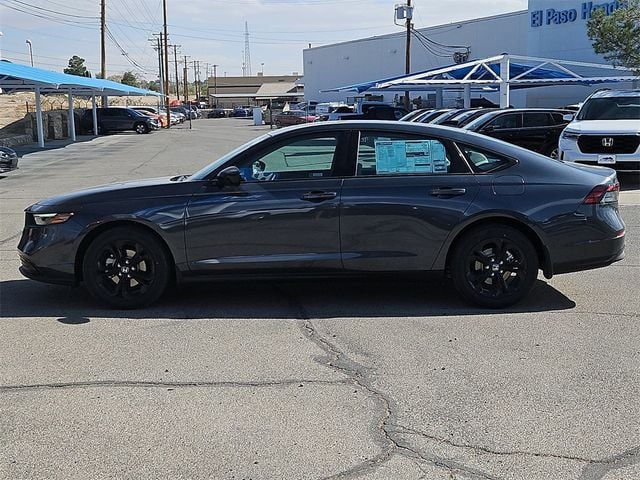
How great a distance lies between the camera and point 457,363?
4.96 meters

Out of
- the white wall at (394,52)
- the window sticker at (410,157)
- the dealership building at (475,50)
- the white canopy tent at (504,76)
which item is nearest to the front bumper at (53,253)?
the window sticker at (410,157)

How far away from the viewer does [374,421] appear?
4.09m

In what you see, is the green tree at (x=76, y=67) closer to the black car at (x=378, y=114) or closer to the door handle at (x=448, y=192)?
the black car at (x=378, y=114)

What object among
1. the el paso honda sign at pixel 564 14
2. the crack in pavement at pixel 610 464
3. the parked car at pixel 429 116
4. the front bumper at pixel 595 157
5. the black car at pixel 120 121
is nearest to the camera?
the crack in pavement at pixel 610 464

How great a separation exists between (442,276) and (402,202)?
2.41 ft

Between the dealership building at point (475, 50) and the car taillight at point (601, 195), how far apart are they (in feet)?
99.2

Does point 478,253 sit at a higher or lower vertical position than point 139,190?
lower

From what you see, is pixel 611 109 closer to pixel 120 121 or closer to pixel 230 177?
pixel 230 177

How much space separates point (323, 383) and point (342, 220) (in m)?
1.79

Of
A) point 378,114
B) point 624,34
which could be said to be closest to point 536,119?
point 624,34

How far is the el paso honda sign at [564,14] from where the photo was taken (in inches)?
1526

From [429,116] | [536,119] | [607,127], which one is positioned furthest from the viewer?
[429,116]

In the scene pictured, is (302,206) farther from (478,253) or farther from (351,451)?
(351,451)

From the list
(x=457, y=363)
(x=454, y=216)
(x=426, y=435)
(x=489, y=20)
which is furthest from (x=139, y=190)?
(x=489, y=20)
